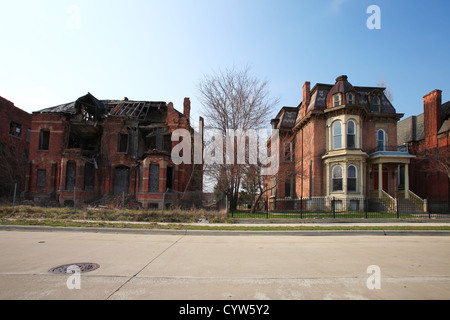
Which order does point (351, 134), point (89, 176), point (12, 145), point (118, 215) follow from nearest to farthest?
point (118, 215) → point (351, 134) → point (89, 176) → point (12, 145)

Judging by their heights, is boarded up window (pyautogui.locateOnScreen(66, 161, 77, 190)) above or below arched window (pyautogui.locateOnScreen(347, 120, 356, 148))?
below

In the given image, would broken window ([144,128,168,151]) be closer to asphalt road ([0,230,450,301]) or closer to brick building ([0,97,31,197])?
brick building ([0,97,31,197])

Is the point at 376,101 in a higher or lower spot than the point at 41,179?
higher

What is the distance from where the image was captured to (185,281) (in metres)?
4.57

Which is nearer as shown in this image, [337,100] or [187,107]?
[337,100]

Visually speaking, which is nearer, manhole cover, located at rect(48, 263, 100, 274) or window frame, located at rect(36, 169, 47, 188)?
manhole cover, located at rect(48, 263, 100, 274)

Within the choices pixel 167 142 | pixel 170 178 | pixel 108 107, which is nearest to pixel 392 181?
pixel 170 178

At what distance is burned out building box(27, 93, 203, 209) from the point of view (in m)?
25.9

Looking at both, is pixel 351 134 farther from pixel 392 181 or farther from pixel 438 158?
pixel 438 158

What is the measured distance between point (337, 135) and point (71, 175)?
24.7 meters

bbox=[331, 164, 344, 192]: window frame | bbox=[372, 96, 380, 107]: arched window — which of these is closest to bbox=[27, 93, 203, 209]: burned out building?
bbox=[331, 164, 344, 192]: window frame

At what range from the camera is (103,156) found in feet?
92.0
